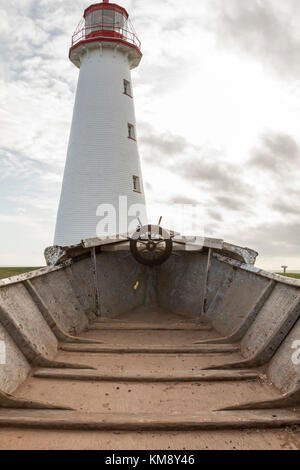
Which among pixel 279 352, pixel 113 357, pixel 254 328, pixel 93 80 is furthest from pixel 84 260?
pixel 93 80

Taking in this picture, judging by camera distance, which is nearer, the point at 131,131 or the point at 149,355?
the point at 149,355

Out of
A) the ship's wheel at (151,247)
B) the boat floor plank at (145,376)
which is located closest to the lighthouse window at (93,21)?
the ship's wheel at (151,247)

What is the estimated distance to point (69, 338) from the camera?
169 inches

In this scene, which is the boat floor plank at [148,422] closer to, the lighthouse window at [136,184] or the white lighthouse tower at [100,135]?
the white lighthouse tower at [100,135]

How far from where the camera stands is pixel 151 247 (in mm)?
6059

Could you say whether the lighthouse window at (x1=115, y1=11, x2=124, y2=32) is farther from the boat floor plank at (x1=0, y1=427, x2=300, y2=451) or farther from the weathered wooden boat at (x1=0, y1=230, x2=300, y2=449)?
the boat floor plank at (x1=0, y1=427, x2=300, y2=451)

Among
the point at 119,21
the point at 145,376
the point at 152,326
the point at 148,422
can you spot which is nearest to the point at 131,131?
the point at 119,21

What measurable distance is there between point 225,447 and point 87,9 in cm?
1969

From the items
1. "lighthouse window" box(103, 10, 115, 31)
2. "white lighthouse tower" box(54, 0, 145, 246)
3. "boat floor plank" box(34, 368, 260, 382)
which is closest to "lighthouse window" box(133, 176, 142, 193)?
"white lighthouse tower" box(54, 0, 145, 246)

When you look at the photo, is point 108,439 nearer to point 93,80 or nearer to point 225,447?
point 225,447

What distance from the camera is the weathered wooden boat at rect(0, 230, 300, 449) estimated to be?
2.39 metres

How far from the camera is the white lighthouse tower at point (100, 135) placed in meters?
13.7

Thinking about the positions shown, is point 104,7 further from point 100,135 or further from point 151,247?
point 151,247

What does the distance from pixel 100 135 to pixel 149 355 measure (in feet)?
39.2
